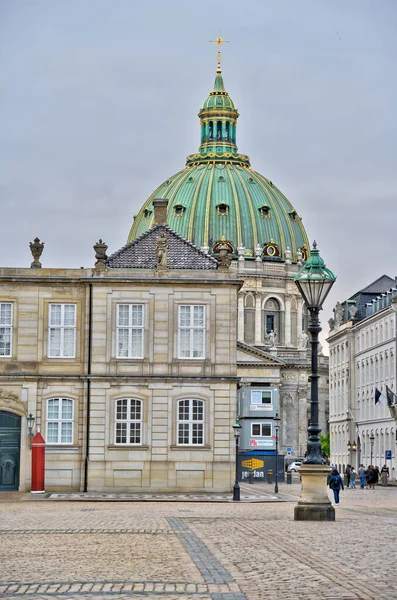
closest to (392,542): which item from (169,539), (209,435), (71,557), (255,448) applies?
(169,539)

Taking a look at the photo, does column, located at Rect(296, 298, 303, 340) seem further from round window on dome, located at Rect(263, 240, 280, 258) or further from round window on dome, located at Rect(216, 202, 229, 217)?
round window on dome, located at Rect(216, 202, 229, 217)

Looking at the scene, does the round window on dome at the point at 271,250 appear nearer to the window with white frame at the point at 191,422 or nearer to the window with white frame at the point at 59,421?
the window with white frame at the point at 191,422

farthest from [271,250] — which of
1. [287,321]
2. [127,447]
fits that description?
[127,447]

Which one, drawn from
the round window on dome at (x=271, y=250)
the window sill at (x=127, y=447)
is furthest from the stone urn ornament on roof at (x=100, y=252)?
the round window on dome at (x=271, y=250)

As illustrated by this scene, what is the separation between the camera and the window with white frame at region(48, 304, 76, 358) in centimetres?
4756

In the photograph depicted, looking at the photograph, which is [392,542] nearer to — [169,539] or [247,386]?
[169,539]

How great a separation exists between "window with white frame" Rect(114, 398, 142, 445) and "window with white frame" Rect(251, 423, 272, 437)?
147 feet

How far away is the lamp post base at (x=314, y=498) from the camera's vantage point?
2729 cm

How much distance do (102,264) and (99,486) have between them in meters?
8.37

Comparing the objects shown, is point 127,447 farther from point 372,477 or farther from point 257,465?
point 257,465

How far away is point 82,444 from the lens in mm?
46594

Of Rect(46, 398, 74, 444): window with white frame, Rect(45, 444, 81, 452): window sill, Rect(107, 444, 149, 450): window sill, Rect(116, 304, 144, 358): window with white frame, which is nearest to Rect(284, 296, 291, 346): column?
Rect(116, 304, 144, 358): window with white frame

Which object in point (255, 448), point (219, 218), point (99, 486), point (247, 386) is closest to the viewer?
point (99, 486)

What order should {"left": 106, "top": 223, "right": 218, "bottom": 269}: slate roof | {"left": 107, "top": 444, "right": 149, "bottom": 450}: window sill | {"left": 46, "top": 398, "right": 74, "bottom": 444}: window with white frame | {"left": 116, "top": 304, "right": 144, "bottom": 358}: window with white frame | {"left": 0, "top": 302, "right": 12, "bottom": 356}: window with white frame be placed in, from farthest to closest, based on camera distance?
{"left": 106, "top": 223, "right": 218, "bottom": 269}: slate roof, {"left": 116, "top": 304, "right": 144, "bottom": 358}: window with white frame, {"left": 0, "top": 302, "right": 12, "bottom": 356}: window with white frame, {"left": 46, "top": 398, "right": 74, "bottom": 444}: window with white frame, {"left": 107, "top": 444, "right": 149, "bottom": 450}: window sill
